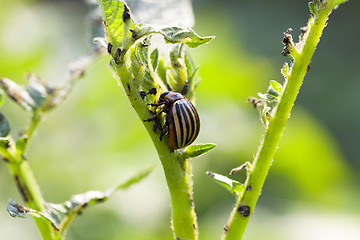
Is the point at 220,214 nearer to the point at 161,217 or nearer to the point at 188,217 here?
the point at 161,217

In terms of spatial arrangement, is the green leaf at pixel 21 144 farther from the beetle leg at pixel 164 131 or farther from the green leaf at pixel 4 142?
the beetle leg at pixel 164 131

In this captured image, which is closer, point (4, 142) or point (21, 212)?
point (21, 212)

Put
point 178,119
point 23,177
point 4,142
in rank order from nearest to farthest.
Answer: point 4,142
point 23,177
point 178,119

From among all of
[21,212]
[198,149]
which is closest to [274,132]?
[198,149]

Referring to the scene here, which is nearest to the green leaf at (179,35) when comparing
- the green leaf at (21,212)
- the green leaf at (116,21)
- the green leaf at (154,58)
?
the green leaf at (116,21)

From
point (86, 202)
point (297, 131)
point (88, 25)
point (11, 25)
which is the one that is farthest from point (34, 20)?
point (86, 202)

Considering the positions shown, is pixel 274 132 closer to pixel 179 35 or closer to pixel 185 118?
pixel 179 35

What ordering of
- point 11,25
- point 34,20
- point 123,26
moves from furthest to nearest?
point 34,20 < point 11,25 < point 123,26
